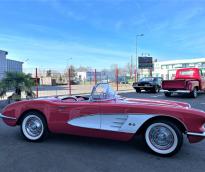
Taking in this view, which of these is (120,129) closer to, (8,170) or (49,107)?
(49,107)

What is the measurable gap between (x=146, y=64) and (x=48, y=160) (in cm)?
3628

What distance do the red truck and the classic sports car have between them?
10403 millimetres

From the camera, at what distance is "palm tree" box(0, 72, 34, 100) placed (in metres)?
9.93

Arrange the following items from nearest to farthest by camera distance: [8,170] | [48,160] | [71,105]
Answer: [8,170] < [48,160] < [71,105]

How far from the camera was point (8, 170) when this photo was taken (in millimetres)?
3156

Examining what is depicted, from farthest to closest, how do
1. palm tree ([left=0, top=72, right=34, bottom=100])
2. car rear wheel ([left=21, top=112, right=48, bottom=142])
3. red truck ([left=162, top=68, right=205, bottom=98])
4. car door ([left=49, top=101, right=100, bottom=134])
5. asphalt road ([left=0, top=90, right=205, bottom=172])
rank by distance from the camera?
red truck ([left=162, top=68, right=205, bottom=98]), palm tree ([left=0, top=72, right=34, bottom=100]), car rear wheel ([left=21, top=112, right=48, bottom=142]), car door ([left=49, top=101, right=100, bottom=134]), asphalt road ([left=0, top=90, right=205, bottom=172])

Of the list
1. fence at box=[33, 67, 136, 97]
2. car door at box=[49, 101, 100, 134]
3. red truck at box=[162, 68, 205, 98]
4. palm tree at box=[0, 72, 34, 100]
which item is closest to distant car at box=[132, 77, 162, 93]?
fence at box=[33, 67, 136, 97]

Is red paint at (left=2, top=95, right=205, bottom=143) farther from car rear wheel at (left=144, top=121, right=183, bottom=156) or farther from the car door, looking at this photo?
car rear wheel at (left=144, top=121, right=183, bottom=156)

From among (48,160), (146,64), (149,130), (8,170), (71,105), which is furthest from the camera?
(146,64)


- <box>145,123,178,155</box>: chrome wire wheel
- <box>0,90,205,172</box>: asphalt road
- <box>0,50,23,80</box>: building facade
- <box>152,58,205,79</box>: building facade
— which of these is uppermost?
<box>152,58,205,79</box>: building facade

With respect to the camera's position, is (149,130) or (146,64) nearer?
(149,130)

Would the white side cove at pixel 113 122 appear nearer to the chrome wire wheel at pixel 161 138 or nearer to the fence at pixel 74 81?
the chrome wire wheel at pixel 161 138

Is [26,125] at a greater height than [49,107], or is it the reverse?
[49,107]

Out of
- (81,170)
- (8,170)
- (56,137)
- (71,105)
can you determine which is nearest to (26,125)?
(56,137)
